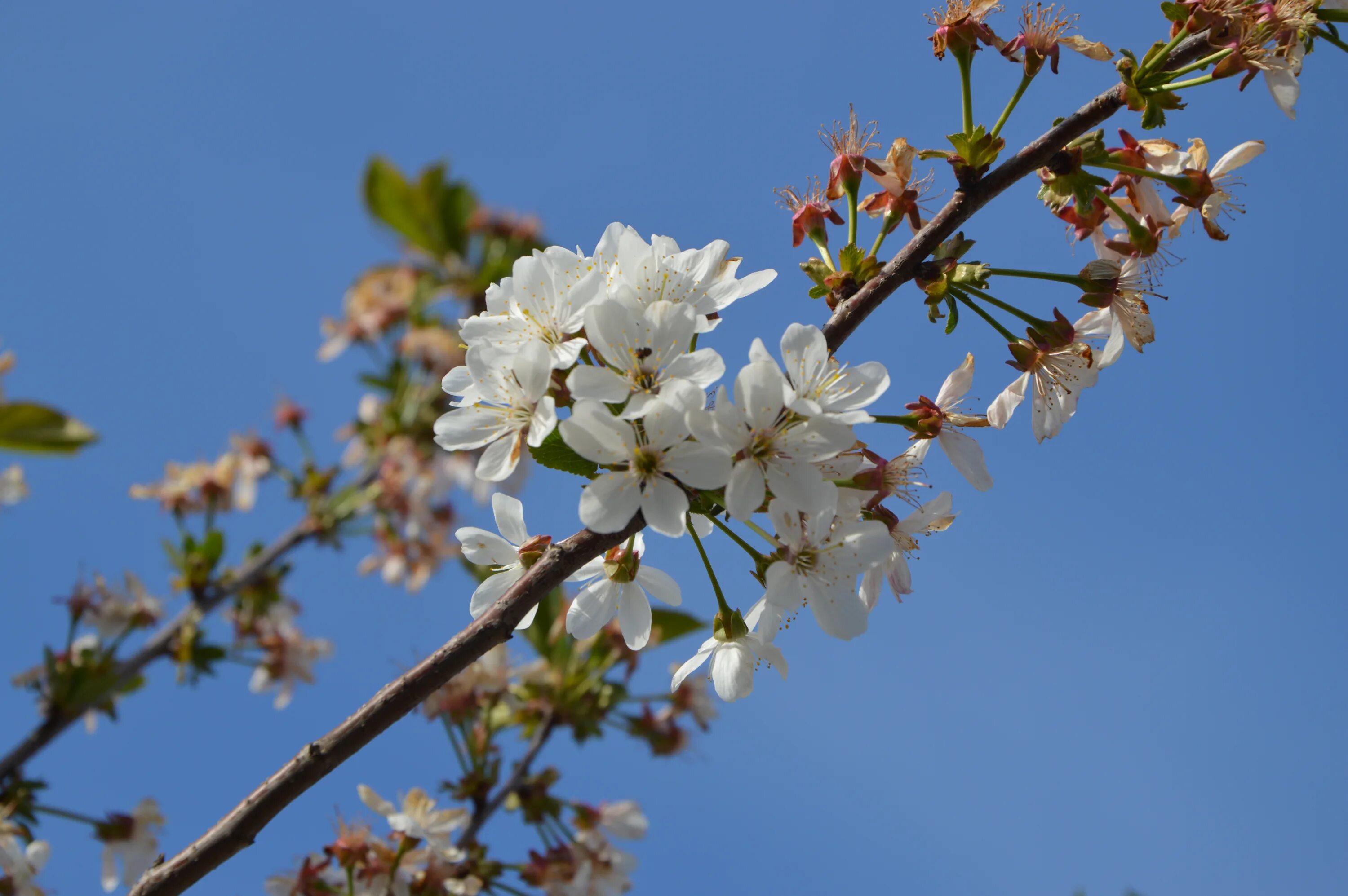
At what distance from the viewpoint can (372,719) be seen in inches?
50.7

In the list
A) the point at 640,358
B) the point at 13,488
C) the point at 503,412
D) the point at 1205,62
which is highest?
the point at 13,488

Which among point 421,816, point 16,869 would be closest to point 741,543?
point 421,816

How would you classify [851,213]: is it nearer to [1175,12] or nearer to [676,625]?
[1175,12]

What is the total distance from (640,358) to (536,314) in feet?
0.78

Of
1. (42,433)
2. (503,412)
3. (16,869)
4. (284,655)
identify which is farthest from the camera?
(284,655)

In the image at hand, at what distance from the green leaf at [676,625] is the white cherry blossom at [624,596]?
3.04 m

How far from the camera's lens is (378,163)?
6477 millimetres

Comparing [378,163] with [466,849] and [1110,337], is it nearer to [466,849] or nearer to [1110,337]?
[466,849]

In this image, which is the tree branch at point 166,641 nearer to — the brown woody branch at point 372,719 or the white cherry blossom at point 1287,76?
the brown woody branch at point 372,719

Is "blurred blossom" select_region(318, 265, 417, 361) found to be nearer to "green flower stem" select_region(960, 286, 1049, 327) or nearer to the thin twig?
the thin twig

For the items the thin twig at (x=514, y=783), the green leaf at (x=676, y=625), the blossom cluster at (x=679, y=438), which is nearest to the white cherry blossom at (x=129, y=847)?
the thin twig at (x=514, y=783)

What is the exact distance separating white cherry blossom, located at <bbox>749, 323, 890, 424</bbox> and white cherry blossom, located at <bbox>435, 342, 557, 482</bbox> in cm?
32

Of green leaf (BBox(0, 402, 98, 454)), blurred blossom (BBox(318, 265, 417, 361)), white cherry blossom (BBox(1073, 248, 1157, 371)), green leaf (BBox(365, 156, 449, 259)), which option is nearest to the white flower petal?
white cherry blossom (BBox(1073, 248, 1157, 371))

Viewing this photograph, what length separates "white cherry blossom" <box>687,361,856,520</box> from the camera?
1.19 metres
